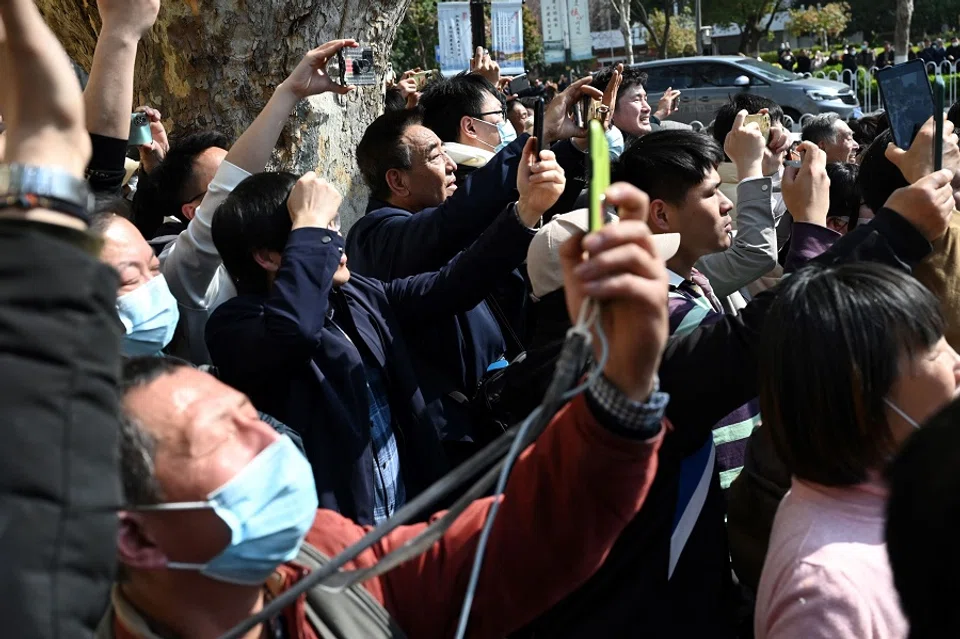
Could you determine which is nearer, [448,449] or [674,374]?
[674,374]

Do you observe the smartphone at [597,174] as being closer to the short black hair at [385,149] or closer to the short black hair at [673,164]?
the short black hair at [673,164]

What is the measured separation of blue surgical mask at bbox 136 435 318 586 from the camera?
158 centimetres

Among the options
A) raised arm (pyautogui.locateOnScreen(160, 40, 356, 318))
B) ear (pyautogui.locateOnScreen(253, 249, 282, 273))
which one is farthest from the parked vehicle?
ear (pyautogui.locateOnScreen(253, 249, 282, 273))

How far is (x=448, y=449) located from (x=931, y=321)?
159cm

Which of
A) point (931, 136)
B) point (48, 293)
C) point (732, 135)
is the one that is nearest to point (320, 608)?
point (48, 293)

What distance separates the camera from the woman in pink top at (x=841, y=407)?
179 cm

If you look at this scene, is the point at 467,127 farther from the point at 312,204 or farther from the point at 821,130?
the point at 821,130

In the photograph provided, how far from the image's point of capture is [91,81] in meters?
2.57

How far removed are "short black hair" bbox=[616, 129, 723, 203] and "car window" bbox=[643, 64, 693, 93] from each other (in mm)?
17173

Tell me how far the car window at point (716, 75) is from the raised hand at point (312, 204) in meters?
17.8

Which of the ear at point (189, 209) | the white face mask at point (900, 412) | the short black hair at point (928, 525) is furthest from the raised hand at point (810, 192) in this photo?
the ear at point (189, 209)

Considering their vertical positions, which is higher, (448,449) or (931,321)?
(931,321)

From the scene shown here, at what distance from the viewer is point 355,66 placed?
3.83 metres

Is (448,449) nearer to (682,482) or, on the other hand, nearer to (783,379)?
(682,482)
